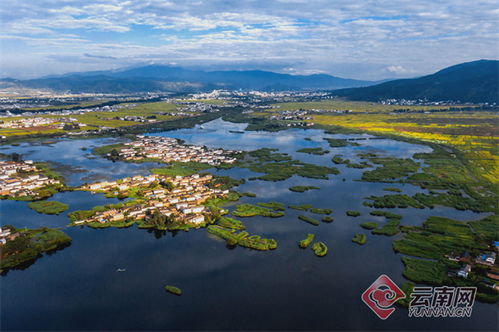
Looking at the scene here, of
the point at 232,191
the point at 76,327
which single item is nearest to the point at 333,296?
the point at 76,327

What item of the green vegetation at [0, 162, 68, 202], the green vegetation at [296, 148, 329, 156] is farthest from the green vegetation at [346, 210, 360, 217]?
the green vegetation at [0, 162, 68, 202]

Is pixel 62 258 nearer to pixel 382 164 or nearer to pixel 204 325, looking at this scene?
pixel 204 325

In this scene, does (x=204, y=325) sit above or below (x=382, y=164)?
below

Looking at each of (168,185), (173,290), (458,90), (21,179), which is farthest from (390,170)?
(458,90)

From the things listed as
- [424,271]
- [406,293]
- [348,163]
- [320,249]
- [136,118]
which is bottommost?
[406,293]

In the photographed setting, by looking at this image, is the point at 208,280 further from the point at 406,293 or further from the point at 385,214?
the point at 385,214

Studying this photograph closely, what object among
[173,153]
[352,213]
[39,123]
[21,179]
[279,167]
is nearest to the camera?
[352,213]

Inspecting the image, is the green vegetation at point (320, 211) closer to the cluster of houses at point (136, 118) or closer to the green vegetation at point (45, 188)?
the green vegetation at point (45, 188)
